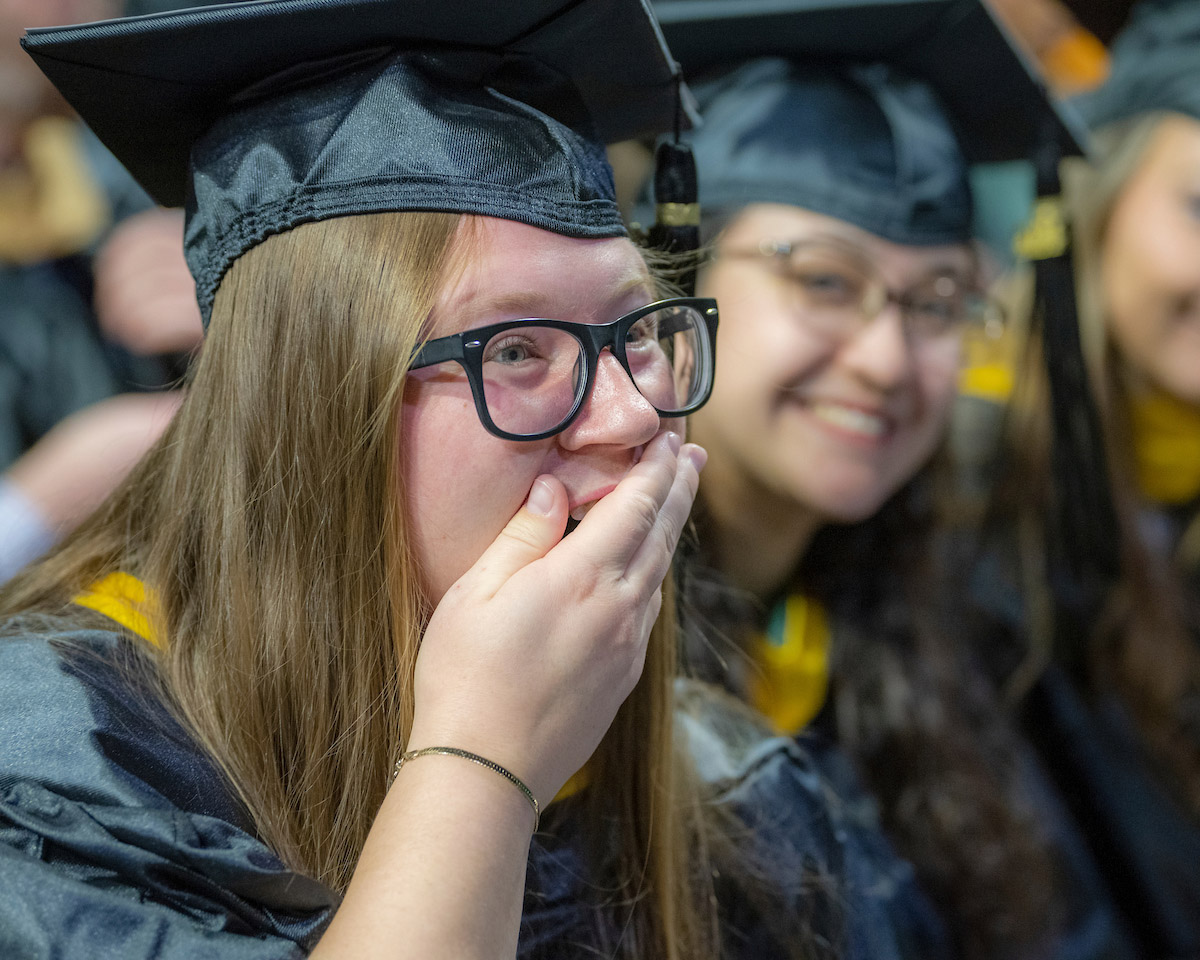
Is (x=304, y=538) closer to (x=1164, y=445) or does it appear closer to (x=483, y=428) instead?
(x=483, y=428)

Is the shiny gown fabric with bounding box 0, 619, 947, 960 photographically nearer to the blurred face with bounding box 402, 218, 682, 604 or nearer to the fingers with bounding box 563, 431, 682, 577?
the blurred face with bounding box 402, 218, 682, 604

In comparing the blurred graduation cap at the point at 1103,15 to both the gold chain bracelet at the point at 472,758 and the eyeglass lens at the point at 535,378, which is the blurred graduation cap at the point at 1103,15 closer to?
the eyeglass lens at the point at 535,378

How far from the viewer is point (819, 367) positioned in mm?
1875

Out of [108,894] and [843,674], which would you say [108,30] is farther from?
[843,674]

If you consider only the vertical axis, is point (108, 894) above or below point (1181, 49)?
above

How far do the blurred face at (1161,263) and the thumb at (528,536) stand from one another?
1746 mm

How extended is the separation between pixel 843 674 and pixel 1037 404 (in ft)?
2.51

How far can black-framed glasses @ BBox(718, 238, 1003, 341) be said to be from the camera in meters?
1.84

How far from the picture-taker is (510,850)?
0.94 metres

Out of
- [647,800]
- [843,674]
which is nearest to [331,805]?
[647,800]

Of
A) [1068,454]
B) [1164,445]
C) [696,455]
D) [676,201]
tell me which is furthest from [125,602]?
[1164,445]

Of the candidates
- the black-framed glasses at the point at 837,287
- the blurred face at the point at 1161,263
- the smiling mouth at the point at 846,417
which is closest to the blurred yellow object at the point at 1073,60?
the blurred face at the point at 1161,263

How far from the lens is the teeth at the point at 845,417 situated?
1.89 metres

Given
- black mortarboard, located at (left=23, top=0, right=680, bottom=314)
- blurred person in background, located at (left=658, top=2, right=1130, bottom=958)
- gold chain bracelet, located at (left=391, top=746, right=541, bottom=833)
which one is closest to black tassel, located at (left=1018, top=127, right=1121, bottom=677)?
blurred person in background, located at (left=658, top=2, right=1130, bottom=958)
